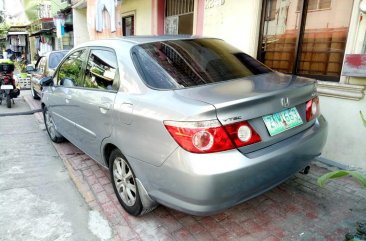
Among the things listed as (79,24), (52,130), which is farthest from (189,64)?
(79,24)

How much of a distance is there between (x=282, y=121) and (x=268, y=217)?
3.28ft

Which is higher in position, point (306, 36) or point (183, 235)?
point (306, 36)

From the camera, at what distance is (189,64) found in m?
2.65

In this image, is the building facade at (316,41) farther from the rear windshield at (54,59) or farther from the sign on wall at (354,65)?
the rear windshield at (54,59)

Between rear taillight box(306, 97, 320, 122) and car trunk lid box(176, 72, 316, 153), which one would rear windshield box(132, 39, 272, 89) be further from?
rear taillight box(306, 97, 320, 122)

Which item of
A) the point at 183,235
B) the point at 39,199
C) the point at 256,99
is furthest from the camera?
the point at 39,199

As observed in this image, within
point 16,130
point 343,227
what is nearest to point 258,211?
point 343,227

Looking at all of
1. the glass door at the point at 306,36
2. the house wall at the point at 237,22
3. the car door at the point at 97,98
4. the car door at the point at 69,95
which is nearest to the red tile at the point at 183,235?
the car door at the point at 97,98

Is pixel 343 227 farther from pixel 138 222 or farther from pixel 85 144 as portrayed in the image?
pixel 85 144

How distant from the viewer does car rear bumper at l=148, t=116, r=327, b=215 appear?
195 centimetres

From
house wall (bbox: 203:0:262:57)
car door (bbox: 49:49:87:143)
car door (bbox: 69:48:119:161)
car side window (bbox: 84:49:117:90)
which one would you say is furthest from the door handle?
house wall (bbox: 203:0:262:57)

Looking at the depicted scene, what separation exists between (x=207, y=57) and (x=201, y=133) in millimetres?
1150

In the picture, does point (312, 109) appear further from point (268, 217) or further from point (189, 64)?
point (189, 64)

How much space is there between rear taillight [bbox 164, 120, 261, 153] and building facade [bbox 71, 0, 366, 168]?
223 centimetres
